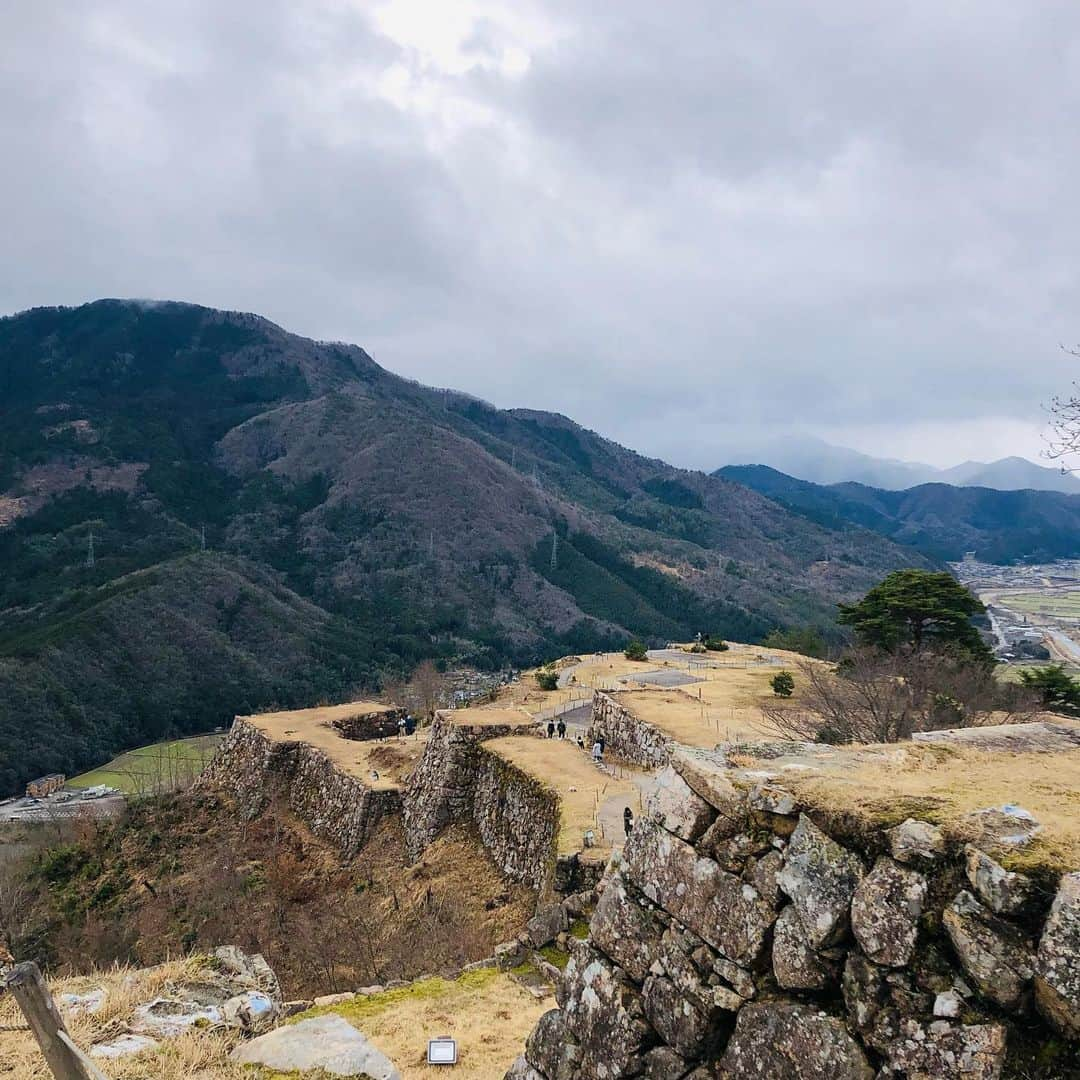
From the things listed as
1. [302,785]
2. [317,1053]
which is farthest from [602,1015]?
[302,785]

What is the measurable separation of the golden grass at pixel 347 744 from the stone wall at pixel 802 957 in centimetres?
1679

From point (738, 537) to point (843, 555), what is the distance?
2783 cm

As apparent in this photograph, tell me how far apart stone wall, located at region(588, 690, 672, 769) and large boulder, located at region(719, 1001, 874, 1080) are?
13656 millimetres

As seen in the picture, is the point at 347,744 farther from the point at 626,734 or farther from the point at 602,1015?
the point at 602,1015

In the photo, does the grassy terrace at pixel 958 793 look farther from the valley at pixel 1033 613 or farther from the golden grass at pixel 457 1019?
the valley at pixel 1033 613

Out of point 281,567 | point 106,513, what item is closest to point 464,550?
point 281,567

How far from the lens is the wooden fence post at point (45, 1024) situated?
4656 millimetres

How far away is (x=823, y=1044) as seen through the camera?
394 cm

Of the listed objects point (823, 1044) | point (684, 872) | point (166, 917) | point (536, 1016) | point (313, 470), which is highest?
point (313, 470)

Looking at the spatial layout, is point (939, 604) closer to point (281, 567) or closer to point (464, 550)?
point (464, 550)

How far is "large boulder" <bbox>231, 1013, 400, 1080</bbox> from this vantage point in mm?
6732

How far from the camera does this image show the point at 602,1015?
16.8 feet

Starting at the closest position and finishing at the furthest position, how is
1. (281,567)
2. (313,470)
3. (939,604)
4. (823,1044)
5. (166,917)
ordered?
1. (823,1044)
2. (166,917)
3. (939,604)
4. (281,567)
5. (313,470)

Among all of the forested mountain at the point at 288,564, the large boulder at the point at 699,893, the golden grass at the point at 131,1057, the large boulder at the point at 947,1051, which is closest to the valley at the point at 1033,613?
the forested mountain at the point at 288,564
